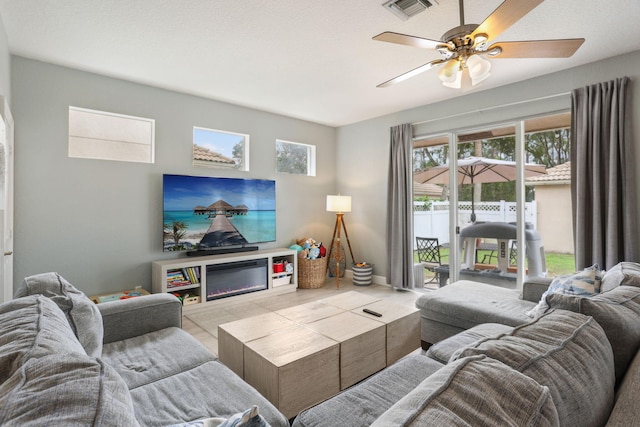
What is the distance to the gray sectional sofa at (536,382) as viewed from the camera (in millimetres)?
603

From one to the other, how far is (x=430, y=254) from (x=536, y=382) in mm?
4053

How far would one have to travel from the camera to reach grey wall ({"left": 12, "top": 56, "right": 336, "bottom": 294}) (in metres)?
3.05

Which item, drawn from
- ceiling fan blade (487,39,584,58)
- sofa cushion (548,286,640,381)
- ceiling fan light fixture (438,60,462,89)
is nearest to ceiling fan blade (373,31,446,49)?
ceiling fan light fixture (438,60,462,89)

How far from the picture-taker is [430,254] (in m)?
4.57

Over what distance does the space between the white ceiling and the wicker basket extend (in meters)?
2.39

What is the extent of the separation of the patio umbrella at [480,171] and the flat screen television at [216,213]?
2345mm

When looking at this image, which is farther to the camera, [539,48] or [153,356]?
[539,48]

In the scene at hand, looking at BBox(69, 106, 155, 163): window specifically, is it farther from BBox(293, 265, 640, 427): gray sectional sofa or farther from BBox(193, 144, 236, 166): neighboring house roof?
BBox(293, 265, 640, 427): gray sectional sofa

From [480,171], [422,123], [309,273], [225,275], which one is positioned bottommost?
[309,273]

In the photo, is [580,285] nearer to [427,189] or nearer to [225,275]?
[427,189]

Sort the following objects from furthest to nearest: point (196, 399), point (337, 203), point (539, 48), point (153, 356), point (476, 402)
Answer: point (337, 203) < point (539, 48) < point (153, 356) < point (196, 399) < point (476, 402)

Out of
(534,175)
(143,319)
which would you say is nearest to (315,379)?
(143,319)

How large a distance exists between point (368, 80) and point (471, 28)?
1.79 m

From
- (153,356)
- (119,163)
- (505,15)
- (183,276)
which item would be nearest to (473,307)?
(505,15)
